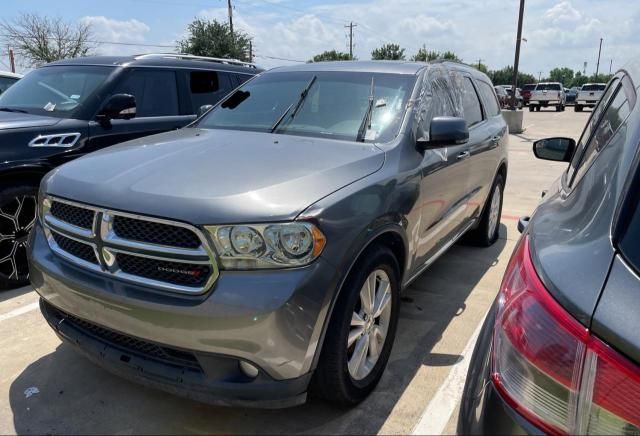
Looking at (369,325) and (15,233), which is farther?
(15,233)

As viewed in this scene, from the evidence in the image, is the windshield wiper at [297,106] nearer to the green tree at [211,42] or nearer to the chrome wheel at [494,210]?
the chrome wheel at [494,210]

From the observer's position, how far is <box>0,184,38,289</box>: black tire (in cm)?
395

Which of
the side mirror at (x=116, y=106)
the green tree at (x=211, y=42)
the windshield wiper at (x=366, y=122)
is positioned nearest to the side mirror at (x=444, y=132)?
the windshield wiper at (x=366, y=122)

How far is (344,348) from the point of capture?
2316 mm

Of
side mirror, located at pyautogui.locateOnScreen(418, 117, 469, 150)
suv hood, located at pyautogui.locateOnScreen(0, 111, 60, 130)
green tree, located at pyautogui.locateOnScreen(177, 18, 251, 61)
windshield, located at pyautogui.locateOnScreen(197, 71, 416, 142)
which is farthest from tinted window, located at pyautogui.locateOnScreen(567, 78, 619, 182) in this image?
green tree, located at pyautogui.locateOnScreen(177, 18, 251, 61)

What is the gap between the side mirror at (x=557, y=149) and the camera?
3.29 metres

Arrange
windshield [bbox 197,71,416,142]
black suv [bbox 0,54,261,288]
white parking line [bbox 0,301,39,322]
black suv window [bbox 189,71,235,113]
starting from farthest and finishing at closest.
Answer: black suv window [bbox 189,71,235,113], black suv [bbox 0,54,261,288], white parking line [bbox 0,301,39,322], windshield [bbox 197,71,416,142]

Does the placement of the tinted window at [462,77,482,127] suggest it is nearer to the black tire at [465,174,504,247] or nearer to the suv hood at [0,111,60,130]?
the black tire at [465,174,504,247]

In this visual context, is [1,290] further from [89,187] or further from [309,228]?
[309,228]

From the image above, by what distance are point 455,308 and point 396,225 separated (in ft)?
4.73

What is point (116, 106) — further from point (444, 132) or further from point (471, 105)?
point (471, 105)

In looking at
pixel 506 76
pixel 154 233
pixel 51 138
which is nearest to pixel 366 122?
pixel 154 233

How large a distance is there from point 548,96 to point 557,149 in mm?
36002

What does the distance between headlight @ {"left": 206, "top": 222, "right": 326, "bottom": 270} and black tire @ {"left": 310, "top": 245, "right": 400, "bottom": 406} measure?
0.34m
